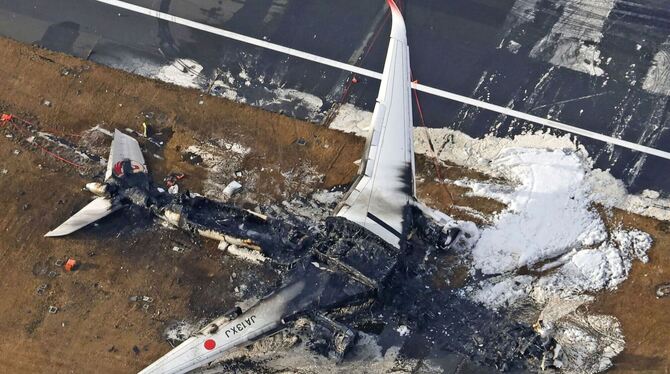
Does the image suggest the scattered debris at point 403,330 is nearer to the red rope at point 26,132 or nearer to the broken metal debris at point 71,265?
the broken metal debris at point 71,265

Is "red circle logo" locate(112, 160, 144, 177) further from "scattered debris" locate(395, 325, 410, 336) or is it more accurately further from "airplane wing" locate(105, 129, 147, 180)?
"scattered debris" locate(395, 325, 410, 336)

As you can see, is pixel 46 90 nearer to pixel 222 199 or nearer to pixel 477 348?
pixel 222 199

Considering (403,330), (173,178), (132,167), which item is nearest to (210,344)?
(403,330)

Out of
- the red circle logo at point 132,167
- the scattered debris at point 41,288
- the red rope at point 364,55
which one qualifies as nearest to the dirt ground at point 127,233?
the scattered debris at point 41,288

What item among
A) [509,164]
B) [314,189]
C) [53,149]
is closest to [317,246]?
[314,189]

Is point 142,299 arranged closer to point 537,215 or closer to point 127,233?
point 127,233
